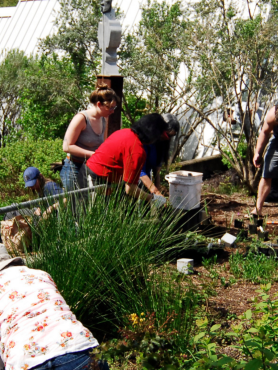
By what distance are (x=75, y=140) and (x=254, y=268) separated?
197cm

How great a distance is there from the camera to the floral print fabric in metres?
1.81

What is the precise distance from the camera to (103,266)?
120 inches

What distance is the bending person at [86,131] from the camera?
4508mm

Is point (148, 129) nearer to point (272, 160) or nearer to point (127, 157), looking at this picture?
point (127, 157)

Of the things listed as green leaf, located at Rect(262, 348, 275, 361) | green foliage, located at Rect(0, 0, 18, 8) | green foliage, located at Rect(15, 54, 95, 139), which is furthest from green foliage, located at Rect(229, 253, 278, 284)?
green foliage, located at Rect(0, 0, 18, 8)

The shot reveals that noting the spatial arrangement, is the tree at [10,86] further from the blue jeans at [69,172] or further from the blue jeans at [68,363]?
the blue jeans at [68,363]

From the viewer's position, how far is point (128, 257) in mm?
3186

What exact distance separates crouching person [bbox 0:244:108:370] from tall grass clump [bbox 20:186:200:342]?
864 millimetres

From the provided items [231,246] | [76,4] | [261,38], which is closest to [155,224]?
[231,246]

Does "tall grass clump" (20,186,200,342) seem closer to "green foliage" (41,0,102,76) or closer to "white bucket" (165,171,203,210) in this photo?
"white bucket" (165,171,203,210)

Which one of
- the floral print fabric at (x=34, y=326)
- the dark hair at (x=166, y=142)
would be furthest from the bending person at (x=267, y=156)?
the floral print fabric at (x=34, y=326)

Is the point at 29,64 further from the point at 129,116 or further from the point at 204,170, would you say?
the point at 204,170

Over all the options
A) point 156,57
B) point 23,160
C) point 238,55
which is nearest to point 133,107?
point 156,57

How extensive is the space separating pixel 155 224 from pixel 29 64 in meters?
8.60
